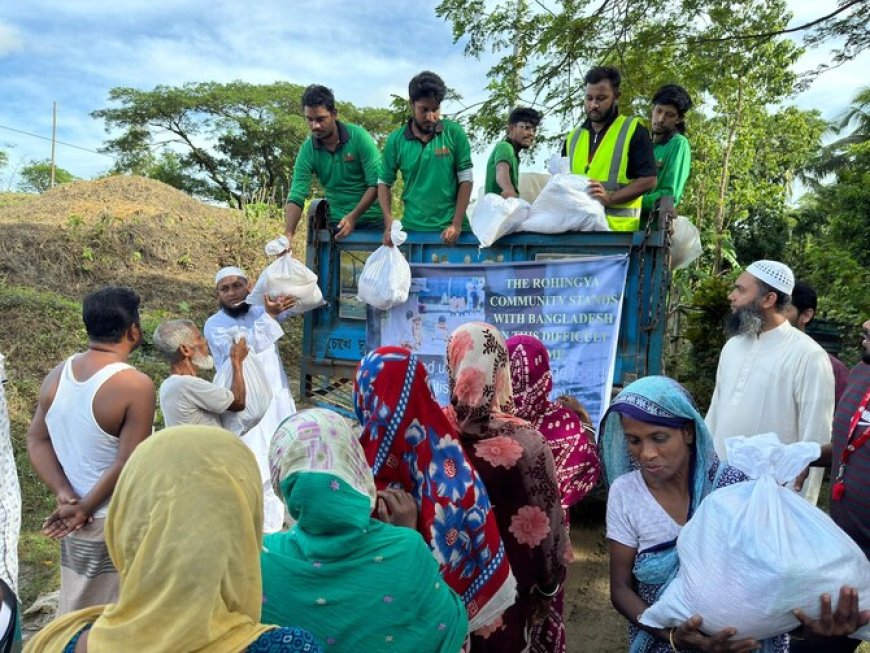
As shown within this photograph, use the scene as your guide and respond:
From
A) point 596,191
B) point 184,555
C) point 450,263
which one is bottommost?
point 184,555

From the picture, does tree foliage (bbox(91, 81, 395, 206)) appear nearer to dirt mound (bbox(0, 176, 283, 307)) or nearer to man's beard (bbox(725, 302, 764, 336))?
dirt mound (bbox(0, 176, 283, 307))

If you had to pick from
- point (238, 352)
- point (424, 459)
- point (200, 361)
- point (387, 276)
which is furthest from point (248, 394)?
point (424, 459)

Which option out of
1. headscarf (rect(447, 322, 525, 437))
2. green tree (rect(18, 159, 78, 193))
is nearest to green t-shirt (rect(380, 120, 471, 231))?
headscarf (rect(447, 322, 525, 437))

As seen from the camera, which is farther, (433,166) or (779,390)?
(433,166)

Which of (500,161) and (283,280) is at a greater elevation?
(500,161)

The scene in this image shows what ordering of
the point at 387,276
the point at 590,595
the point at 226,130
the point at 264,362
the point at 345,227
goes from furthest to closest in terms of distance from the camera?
the point at 226,130
the point at 345,227
the point at 387,276
the point at 264,362
the point at 590,595

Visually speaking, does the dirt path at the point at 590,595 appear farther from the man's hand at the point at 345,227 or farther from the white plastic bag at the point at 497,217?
the man's hand at the point at 345,227

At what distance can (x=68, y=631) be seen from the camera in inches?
48.0

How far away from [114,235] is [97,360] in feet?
34.5

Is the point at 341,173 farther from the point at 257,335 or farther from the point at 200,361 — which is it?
the point at 200,361

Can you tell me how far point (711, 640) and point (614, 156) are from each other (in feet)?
11.0

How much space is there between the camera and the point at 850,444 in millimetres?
2375

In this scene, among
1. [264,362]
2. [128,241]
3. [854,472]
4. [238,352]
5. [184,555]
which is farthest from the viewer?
[128,241]

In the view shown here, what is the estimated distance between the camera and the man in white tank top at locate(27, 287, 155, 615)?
2.48m
